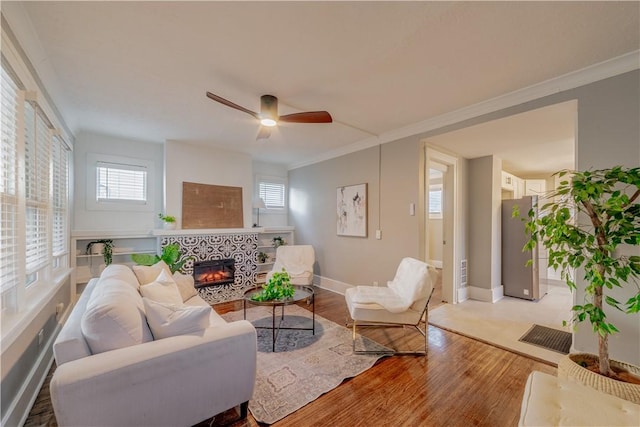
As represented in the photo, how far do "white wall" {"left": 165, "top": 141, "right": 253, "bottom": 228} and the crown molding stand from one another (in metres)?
2.55

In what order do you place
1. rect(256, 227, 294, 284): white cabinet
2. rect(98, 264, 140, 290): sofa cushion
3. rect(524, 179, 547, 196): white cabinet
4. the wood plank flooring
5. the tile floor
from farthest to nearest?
rect(524, 179, 547, 196): white cabinet < rect(256, 227, 294, 284): white cabinet < the tile floor < rect(98, 264, 140, 290): sofa cushion < the wood plank flooring

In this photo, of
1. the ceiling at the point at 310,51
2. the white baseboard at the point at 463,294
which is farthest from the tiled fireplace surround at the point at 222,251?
the white baseboard at the point at 463,294

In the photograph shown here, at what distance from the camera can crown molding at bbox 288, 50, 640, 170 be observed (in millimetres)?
2088

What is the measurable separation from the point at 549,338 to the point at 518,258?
173cm

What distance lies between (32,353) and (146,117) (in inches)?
102

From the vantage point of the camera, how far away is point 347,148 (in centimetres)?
453

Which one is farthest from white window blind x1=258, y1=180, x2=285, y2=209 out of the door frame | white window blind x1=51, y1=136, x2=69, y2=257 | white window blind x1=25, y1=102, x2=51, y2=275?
white window blind x1=25, y1=102, x2=51, y2=275

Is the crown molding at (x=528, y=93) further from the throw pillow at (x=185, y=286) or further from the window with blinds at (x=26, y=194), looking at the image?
the window with blinds at (x=26, y=194)

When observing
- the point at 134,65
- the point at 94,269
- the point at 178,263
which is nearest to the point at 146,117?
the point at 134,65

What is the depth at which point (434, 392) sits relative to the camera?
201 cm

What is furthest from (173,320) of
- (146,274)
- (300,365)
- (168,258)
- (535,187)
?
(535,187)

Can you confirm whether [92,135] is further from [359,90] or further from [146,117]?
[359,90]

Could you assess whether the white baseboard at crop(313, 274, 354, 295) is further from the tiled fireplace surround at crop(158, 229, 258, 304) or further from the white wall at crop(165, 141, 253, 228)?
the white wall at crop(165, 141, 253, 228)

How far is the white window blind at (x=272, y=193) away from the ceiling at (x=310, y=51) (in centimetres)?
259
